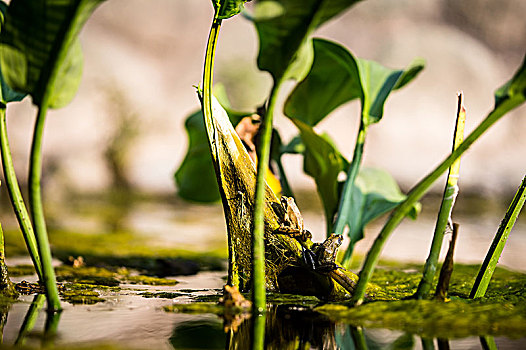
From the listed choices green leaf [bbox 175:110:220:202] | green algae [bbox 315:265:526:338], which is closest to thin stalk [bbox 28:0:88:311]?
green algae [bbox 315:265:526:338]

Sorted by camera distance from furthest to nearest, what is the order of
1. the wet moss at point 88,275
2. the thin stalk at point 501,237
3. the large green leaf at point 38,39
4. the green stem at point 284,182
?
1. the green stem at point 284,182
2. the wet moss at point 88,275
3. the thin stalk at point 501,237
4. the large green leaf at point 38,39

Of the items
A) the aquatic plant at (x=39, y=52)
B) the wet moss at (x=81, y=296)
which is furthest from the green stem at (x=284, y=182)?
the aquatic plant at (x=39, y=52)

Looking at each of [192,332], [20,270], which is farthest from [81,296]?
[20,270]

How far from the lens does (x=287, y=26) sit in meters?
0.36

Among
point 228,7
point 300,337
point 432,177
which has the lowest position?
point 300,337

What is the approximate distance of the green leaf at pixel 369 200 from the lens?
0.74 m

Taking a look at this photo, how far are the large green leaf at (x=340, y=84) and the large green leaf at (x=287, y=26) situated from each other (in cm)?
30

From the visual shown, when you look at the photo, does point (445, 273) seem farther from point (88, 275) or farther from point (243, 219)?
point (88, 275)

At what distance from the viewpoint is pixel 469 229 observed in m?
2.13

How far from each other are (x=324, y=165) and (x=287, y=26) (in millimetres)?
429

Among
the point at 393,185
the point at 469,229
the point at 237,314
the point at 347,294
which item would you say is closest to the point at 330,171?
the point at 393,185

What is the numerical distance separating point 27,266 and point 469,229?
5.79ft

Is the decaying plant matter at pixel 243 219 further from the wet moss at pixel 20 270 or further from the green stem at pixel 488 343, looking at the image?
the wet moss at pixel 20 270

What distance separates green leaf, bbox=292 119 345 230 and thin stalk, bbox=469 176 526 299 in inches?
11.1
